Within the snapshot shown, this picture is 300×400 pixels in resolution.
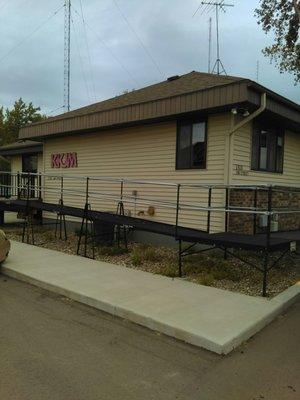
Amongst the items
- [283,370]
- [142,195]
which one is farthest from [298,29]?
[283,370]

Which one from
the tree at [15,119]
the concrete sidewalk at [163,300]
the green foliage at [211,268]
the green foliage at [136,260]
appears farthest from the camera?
the tree at [15,119]

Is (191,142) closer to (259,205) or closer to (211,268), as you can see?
(259,205)

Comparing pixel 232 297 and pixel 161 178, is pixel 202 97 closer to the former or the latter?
pixel 161 178

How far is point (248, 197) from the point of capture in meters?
10.2

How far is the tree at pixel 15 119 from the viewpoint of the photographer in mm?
34594

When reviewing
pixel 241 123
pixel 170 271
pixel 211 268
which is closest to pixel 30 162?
pixel 241 123

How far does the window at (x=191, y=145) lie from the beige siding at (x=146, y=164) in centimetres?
16

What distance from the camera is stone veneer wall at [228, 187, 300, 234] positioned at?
9.84 meters

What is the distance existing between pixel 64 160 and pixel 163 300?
30.0 feet

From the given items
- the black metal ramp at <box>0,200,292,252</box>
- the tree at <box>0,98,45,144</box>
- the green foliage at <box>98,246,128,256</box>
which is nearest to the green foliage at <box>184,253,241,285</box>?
the black metal ramp at <box>0,200,292,252</box>

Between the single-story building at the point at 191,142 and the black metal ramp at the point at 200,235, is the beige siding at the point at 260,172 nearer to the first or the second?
the single-story building at the point at 191,142

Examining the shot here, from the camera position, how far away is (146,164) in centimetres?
1163

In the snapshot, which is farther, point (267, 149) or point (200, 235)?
point (267, 149)

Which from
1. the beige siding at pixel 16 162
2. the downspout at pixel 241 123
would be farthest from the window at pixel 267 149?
the beige siding at pixel 16 162
